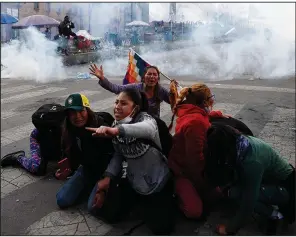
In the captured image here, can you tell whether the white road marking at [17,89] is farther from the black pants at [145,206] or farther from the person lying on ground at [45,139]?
the black pants at [145,206]

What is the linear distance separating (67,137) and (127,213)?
836 mm

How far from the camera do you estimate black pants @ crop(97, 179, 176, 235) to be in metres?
2.58

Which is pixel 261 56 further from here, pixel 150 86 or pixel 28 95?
pixel 150 86

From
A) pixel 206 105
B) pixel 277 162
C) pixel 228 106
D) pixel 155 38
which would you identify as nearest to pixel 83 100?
pixel 206 105

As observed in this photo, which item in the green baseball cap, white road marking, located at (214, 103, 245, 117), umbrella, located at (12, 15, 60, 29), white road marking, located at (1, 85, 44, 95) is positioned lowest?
white road marking, located at (214, 103, 245, 117)

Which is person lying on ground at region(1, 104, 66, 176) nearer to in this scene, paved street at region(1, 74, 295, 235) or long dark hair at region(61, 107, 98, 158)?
paved street at region(1, 74, 295, 235)

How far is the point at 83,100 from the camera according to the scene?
2.76 m

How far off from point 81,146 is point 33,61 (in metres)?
11.1

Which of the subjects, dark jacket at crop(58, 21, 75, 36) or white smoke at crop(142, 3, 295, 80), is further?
dark jacket at crop(58, 21, 75, 36)

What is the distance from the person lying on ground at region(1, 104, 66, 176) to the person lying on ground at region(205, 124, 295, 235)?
1817 mm

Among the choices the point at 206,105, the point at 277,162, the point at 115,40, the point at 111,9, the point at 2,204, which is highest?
the point at 111,9

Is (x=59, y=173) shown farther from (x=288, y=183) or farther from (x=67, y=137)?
(x=288, y=183)

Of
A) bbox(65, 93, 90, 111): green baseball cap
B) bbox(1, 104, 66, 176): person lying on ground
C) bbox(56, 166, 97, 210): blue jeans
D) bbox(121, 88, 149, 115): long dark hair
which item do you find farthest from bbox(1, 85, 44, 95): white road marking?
bbox(121, 88, 149, 115): long dark hair

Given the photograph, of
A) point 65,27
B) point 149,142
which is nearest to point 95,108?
point 149,142
